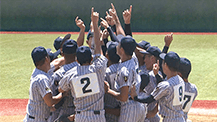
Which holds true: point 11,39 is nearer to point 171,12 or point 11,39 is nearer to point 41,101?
point 171,12

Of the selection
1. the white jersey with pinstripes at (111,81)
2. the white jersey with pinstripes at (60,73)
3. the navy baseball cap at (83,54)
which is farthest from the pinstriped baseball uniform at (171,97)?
the white jersey with pinstripes at (60,73)

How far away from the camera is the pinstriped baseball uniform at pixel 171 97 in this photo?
11.0 ft

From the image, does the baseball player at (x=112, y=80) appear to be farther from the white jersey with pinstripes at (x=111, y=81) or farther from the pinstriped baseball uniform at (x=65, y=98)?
the pinstriped baseball uniform at (x=65, y=98)

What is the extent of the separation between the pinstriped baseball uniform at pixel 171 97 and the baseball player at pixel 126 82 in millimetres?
275

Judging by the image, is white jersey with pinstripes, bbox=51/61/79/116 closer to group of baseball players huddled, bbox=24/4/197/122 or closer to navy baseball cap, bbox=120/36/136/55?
group of baseball players huddled, bbox=24/4/197/122

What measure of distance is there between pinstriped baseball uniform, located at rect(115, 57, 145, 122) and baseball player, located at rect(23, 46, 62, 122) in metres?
0.75

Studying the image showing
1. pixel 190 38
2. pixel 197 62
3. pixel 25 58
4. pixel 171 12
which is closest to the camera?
pixel 197 62

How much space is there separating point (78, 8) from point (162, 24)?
19.4ft

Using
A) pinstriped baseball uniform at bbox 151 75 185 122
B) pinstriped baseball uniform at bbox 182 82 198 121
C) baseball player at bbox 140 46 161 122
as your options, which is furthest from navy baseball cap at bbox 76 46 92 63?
pinstriped baseball uniform at bbox 182 82 198 121

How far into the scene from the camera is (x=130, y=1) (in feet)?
65.5

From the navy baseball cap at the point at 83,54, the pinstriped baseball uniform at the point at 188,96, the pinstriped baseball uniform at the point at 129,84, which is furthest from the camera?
the pinstriped baseball uniform at the point at 188,96

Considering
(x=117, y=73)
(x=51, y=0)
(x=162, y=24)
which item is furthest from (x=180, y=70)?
(x=51, y=0)

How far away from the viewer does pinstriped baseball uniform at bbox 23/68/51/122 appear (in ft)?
10.8

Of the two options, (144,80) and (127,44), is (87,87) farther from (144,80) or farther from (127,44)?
(144,80)
